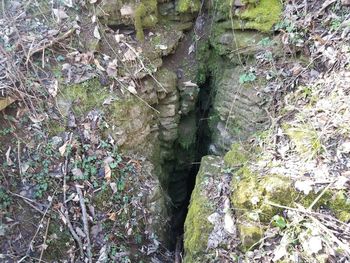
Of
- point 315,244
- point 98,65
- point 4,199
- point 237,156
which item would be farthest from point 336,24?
point 4,199

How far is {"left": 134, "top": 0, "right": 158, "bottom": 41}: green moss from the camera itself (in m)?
4.54

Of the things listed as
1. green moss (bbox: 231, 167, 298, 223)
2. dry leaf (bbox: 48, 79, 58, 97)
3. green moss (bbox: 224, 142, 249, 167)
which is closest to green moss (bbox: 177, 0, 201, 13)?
dry leaf (bbox: 48, 79, 58, 97)

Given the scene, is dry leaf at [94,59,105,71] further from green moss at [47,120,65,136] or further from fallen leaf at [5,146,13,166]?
fallen leaf at [5,146,13,166]

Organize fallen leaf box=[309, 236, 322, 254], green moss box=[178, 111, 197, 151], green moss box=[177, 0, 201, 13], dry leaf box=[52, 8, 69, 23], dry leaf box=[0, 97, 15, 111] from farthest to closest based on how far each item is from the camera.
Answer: green moss box=[178, 111, 197, 151] → green moss box=[177, 0, 201, 13] → dry leaf box=[52, 8, 69, 23] → dry leaf box=[0, 97, 15, 111] → fallen leaf box=[309, 236, 322, 254]

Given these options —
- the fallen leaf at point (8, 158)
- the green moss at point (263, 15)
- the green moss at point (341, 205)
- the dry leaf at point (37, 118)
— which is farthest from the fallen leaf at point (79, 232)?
the green moss at point (263, 15)

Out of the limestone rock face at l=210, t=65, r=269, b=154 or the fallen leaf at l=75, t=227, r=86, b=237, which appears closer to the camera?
the fallen leaf at l=75, t=227, r=86, b=237

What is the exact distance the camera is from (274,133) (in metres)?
3.36

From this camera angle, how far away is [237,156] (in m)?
3.46

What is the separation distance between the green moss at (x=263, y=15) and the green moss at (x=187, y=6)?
32.5 inches

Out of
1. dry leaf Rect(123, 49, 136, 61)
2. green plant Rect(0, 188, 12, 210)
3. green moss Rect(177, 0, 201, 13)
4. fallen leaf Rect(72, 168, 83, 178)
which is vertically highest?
green moss Rect(177, 0, 201, 13)

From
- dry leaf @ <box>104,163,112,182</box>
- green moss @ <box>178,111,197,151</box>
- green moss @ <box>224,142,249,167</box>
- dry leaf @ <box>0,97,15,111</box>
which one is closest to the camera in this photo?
green moss @ <box>224,142,249,167</box>

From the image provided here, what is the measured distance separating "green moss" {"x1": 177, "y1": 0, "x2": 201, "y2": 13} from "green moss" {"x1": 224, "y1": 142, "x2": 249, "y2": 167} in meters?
2.35

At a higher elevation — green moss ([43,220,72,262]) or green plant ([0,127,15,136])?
green plant ([0,127,15,136])

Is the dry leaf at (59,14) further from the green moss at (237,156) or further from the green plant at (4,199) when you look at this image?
the green moss at (237,156)
